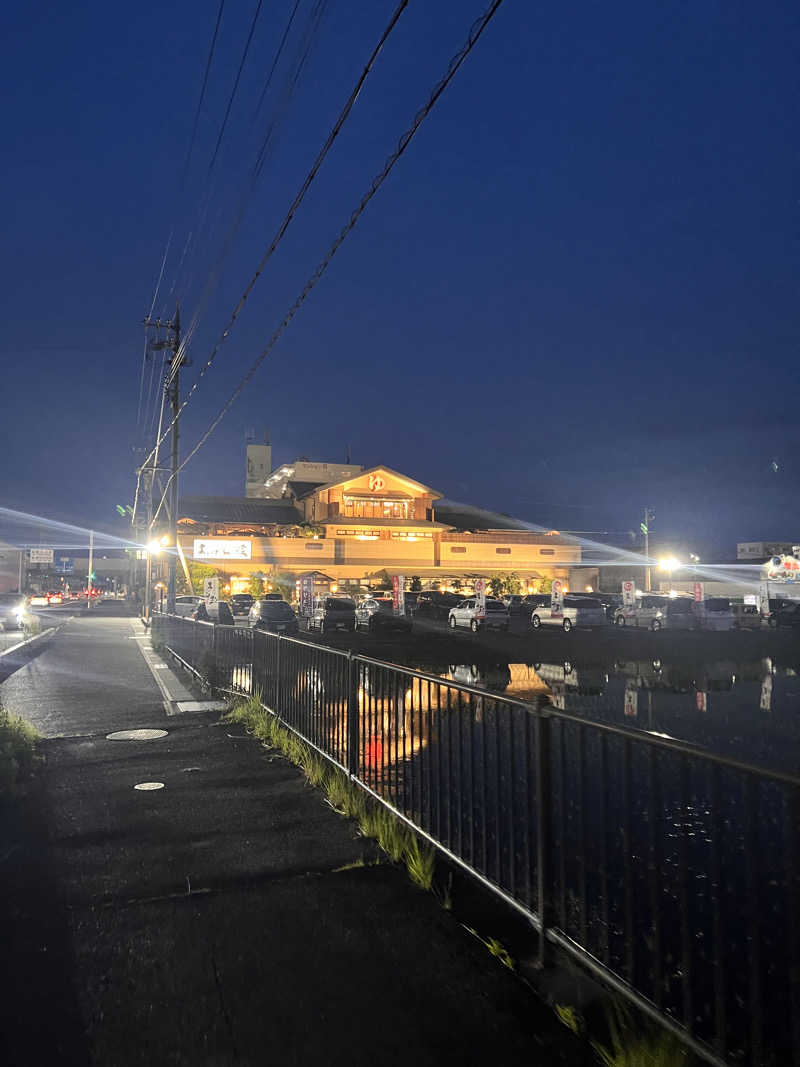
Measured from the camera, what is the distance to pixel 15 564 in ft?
253

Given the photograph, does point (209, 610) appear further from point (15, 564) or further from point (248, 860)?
point (15, 564)

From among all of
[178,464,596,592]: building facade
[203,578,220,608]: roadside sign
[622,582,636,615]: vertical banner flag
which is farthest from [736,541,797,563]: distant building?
[203,578,220,608]: roadside sign

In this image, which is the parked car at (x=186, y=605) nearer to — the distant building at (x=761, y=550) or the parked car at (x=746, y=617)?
the parked car at (x=746, y=617)

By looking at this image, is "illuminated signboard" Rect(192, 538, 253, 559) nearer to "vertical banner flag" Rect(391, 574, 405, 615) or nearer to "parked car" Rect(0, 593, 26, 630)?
"vertical banner flag" Rect(391, 574, 405, 615)

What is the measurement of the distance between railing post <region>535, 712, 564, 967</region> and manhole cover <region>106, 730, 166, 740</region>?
6823mm

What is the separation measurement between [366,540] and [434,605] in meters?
19.4

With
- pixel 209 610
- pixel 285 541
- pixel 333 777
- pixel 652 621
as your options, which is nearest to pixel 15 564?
pixel 285 541

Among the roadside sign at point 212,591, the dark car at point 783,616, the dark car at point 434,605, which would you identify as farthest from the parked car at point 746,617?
the roadside sign at point 212,591

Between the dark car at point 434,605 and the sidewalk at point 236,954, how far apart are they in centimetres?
4347

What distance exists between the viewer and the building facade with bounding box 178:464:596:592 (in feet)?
213

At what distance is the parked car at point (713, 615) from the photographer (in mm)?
38781

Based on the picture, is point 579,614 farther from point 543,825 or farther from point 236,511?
point 236,511

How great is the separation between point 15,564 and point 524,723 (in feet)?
276

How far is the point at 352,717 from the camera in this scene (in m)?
6.29
